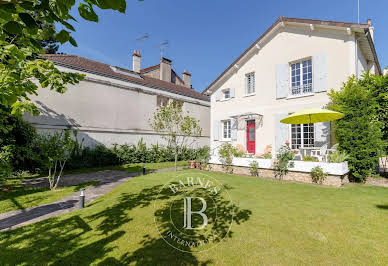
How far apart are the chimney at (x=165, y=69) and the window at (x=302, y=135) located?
53.8 ft

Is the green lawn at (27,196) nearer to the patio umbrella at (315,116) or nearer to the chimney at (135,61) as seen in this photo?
the patio umbrella at (315,116)

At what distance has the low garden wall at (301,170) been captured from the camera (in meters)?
7.45

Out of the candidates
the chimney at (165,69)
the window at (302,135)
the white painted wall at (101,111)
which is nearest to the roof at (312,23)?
the window at (302,135)

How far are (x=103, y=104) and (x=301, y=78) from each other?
44.5ft

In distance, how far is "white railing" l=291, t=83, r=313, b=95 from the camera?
34.8ft

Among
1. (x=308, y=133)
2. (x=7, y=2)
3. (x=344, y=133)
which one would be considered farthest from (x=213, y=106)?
(x=7, y=2)

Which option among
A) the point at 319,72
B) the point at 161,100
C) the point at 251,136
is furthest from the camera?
the point at 161,100

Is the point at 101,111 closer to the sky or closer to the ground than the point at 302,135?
closer to the sky

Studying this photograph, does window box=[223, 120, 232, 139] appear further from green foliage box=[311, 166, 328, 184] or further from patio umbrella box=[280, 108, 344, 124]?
green foliage box=[311, 166, 328, 184]

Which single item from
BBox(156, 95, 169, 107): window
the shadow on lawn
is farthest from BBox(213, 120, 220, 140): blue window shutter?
the shadow on lawn

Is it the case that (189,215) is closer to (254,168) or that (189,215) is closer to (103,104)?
(254,168)

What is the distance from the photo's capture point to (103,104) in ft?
48.0

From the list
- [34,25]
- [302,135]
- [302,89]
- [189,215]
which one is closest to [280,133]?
[302,135]

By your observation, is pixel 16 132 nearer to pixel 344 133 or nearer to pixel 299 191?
pixel 299 191
